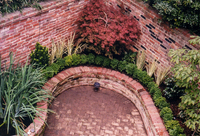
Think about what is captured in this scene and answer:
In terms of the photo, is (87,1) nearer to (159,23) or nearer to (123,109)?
(159,23)

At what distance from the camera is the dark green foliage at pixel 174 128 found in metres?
4.62

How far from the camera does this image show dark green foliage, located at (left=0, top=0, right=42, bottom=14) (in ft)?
15.9

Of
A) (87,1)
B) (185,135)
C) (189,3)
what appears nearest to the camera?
(185,135)

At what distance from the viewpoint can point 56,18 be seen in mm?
5668

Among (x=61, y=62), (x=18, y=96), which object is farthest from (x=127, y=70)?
(x=18, y=96)

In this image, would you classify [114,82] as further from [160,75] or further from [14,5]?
[14,5]

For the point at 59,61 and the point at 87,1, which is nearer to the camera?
the point at 59,61

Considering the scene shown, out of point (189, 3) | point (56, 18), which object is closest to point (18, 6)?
point (56, 18)

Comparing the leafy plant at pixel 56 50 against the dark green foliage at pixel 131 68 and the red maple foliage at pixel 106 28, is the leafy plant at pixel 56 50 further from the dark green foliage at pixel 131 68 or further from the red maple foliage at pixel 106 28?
the dark green foliage at pixel 131 68

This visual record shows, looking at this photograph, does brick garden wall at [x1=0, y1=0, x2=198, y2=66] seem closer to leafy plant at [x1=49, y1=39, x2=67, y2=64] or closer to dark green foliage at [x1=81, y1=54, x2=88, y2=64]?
leafy plant at [x1=49, y1=39, x2=67, y2=64]

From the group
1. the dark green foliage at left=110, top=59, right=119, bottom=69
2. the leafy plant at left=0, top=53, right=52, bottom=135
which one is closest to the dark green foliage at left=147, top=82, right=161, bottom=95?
the dark green foliage at left=110, top=59, right=119, bottom=69

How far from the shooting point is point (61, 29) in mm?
5949

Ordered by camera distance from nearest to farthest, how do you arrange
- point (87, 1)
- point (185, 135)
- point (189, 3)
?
1. point (185, 135)
2. point (189, 3)
3. point (87, 1)

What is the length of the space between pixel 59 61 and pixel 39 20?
1.08m
